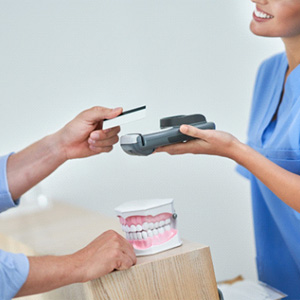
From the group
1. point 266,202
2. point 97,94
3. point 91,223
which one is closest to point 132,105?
point 97,94

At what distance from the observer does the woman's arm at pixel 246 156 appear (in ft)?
5.00

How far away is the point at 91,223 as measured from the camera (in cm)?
213

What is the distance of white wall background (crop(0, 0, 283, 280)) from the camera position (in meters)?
2.76

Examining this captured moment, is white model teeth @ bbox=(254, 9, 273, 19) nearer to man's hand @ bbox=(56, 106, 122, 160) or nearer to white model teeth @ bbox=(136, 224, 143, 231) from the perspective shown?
man's hand @ bbox=(56, 106, 122, 160)

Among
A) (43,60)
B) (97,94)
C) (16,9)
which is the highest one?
(16,9)

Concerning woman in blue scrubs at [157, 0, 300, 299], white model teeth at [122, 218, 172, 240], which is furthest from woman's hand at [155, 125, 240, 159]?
white model teeth at [122, 218, 172, 240]

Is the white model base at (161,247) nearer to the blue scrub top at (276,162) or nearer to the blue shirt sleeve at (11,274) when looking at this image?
the blue shirt sleeve at (11,274)

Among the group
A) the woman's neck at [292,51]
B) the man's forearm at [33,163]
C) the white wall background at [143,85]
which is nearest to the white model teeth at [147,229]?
the man's forearm at [33,163]

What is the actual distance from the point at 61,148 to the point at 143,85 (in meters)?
1.11

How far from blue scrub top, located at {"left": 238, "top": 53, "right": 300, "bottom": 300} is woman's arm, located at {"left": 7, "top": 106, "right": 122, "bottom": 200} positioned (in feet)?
1.99

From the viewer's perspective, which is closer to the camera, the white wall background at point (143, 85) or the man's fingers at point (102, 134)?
the man's fingers at point (102, 134)

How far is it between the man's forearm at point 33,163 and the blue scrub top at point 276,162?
0.81 meters

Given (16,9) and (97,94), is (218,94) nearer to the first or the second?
(97,94)

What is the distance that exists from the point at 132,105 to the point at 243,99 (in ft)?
2.54
